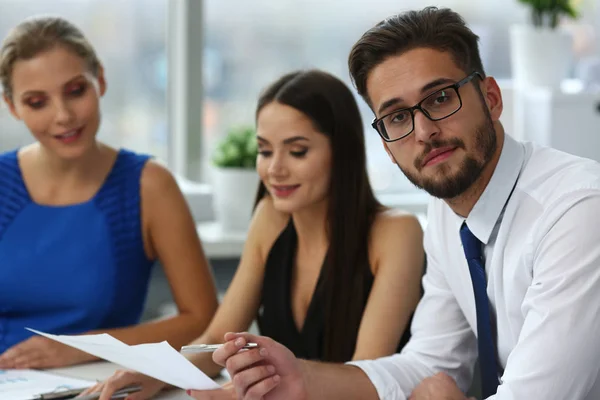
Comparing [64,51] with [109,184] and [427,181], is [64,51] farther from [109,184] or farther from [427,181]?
[427,181]

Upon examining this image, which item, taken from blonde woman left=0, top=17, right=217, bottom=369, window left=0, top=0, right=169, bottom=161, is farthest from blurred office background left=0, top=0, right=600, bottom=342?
Result: blonde woman left=0, top=17, right=217, bottom=369

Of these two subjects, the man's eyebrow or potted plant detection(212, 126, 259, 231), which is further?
potted plant detection(212, 126, 259, 231)

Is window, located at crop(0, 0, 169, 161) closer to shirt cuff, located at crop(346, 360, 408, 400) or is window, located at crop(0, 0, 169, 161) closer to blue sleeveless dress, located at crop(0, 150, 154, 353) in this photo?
blue sleeveless dress, located at crop(0, 150, 154, 353)

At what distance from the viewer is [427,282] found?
1826 millimetres

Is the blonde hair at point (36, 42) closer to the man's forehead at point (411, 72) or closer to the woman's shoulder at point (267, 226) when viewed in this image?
the woman's shoulder at point (267, 226)

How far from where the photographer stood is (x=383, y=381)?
5.53 feet

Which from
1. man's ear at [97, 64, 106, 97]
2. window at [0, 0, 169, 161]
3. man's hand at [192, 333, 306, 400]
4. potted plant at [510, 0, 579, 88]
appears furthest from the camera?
potted plant at [510, 0, 579, 88]

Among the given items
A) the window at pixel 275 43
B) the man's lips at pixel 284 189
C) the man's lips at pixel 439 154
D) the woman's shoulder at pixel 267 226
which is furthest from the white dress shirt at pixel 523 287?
the window at pixel 275 43

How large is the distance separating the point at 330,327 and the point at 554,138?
1.93 meters

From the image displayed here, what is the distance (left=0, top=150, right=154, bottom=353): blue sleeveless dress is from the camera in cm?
220

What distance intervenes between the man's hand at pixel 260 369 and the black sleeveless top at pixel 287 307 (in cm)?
47

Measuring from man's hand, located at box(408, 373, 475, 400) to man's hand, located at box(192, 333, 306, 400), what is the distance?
0.22m

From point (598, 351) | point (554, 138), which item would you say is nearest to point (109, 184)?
point (598, 351)

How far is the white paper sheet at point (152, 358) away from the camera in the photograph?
141 centimetres
